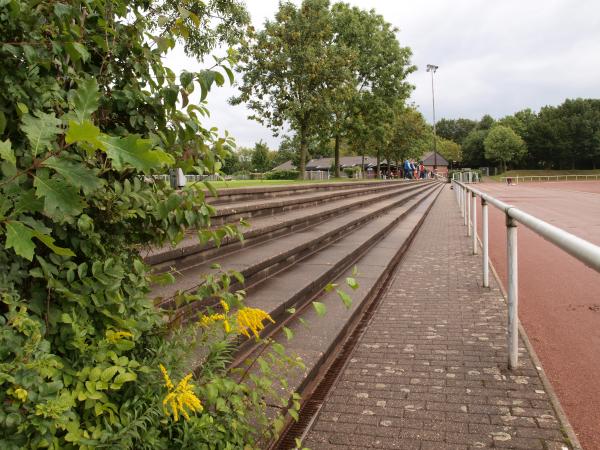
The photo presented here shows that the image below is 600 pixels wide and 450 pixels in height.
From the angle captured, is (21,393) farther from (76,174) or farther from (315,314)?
(315,314)

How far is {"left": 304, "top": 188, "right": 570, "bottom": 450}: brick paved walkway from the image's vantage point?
2518 millimetres

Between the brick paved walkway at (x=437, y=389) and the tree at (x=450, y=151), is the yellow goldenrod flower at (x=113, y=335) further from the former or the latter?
the tree at (x=450, y=151)

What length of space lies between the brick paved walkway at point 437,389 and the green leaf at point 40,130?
1.95 m

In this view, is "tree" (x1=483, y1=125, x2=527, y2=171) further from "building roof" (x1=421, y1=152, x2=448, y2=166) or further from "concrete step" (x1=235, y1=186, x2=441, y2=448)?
"concrete step" (x1=235, y1=186, x2=441, y2=448)

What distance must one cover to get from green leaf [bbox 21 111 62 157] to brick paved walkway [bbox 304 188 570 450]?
195 centimetres

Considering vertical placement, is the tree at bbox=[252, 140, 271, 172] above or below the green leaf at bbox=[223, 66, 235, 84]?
above

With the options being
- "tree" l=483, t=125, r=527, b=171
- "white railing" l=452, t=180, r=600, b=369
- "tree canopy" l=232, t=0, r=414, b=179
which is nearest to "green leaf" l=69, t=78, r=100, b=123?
"white railing" l=452, t=180, r=600, b=369

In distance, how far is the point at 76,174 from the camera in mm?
1234

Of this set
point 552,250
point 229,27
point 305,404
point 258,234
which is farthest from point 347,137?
point 305,404

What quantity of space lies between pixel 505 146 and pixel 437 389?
100 m

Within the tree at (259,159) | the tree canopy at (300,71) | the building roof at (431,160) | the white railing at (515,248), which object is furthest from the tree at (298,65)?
the building roof at (431,160)

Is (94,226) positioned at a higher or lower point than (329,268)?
higher

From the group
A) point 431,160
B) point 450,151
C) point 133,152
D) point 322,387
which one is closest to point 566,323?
point 322,387

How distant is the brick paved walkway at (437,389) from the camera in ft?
8.26
